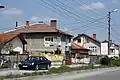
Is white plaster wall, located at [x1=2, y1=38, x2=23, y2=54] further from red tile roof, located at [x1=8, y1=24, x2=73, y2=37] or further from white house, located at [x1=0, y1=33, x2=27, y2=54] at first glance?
red tile roof, located at [x1=8, y1=24, x2=73, y2=37]

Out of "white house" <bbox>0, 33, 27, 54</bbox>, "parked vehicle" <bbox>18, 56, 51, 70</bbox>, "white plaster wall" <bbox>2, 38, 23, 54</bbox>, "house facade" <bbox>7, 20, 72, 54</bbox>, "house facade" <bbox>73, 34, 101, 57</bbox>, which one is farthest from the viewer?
"house facade" <bbox>73, 34, 101, 57</bbox>

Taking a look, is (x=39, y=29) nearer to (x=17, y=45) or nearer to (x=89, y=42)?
(x=17, y=45)

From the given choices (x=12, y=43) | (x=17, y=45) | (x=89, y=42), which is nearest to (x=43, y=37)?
(x=17, y=45)

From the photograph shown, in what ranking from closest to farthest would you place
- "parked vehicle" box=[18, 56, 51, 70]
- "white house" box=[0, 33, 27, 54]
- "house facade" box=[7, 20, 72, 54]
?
"parked vehicle" box=[18, 56, 51, 70] < "white house" box=[0, 33, 27, 54] < "house facade" box=[7, 20, 72, 54]

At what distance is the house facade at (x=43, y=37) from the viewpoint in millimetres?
65312

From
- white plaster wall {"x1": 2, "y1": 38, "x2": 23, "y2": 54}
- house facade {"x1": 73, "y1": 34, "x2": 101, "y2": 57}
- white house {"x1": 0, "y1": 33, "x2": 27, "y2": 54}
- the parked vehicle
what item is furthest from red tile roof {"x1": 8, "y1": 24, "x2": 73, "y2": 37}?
the parked vehicle

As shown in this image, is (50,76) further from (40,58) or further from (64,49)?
(64,49)

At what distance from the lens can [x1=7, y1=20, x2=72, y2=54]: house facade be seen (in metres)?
65.3

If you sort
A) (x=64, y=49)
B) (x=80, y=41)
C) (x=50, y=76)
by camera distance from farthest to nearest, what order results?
(x=80, y=41), (x=64, y=49), (x=50, y=76)

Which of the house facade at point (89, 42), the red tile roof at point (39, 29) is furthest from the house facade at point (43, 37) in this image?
the house facade at point (89, 42)

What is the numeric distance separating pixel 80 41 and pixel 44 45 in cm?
3140

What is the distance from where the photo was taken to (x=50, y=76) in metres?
22.5

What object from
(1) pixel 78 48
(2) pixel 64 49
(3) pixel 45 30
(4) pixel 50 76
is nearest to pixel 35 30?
(3) pixel 45 30

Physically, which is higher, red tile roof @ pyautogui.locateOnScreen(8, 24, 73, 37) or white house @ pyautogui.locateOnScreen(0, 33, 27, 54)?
red tile roof @ pyautogui.locateOnScreen(8, 24, 73, 37)
